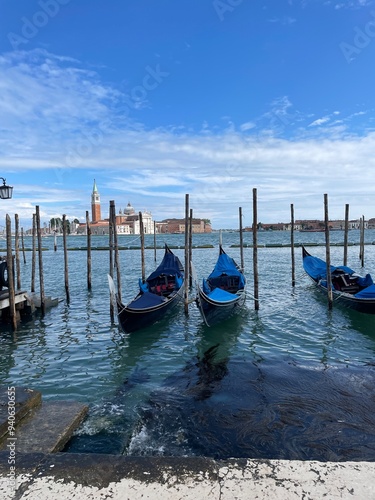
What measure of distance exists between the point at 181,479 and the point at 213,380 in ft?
12.8

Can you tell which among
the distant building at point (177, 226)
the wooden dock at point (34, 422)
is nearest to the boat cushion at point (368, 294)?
the wooden dock at point (34, 422)

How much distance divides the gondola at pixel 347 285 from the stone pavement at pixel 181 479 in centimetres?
835

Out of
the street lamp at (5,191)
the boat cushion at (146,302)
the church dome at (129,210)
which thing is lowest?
the boat cushion at (146,302)

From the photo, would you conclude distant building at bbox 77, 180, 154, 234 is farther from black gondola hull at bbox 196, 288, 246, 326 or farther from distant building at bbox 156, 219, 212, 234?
black gondola hull at bbox 196, 288, 246, 326

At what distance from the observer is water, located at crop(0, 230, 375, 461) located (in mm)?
3992

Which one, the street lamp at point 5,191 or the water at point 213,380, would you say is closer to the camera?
the water at point 213,380

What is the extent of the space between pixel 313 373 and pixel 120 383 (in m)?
3.03

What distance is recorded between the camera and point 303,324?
9164mm

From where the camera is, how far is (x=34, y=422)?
357 centimetres

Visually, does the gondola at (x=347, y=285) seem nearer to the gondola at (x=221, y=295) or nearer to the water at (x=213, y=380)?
the water at (x=213, y=380)

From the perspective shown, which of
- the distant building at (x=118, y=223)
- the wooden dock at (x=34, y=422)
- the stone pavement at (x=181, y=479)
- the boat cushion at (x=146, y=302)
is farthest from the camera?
the distant building at (x=118, y=223)

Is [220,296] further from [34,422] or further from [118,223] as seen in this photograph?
[118,223]

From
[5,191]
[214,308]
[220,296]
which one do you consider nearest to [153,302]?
[214,308]

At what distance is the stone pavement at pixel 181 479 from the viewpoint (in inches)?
69.9
